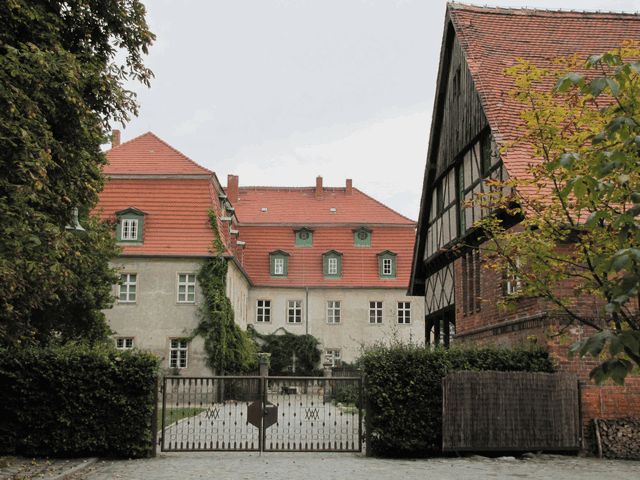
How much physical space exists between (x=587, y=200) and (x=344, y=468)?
23.5 ft

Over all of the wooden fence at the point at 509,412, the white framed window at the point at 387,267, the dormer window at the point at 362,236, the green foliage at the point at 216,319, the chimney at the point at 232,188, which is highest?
the chimney at the point at 232,188

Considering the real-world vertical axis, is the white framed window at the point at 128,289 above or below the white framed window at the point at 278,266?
below

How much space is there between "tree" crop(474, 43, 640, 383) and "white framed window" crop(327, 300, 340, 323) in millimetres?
27807

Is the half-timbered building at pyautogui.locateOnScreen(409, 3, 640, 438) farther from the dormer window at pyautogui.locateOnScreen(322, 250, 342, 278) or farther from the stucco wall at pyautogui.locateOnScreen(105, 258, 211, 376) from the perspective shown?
the dormer window at pyautogui.locateOnScreen(322, 250, 342, 278)

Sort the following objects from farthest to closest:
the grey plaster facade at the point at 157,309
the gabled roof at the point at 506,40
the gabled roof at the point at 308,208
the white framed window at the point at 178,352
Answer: the gabled roof at the point at 308,208, the grey plaster facade at the point at 157,309, the white framed window at the point at 178,352, the gabled roof at the point at 506,40

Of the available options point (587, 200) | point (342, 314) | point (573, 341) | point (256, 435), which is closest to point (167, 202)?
point (342, 314)

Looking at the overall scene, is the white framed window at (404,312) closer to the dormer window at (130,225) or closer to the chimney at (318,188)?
the chimney at (318,188)

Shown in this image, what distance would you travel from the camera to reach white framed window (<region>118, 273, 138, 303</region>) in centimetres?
3288

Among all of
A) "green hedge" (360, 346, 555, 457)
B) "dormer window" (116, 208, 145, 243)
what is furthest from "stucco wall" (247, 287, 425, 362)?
"green hedge" (360, 346, 555, 457)

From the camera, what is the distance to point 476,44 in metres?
19.5

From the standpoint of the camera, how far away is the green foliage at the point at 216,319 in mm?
31594

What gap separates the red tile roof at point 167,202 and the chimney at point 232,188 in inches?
492

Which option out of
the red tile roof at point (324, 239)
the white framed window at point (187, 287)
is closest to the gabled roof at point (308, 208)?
the red tile roof at point (324, 239)

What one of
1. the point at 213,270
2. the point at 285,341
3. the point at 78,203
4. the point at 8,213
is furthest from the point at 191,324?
the point at 8,213
